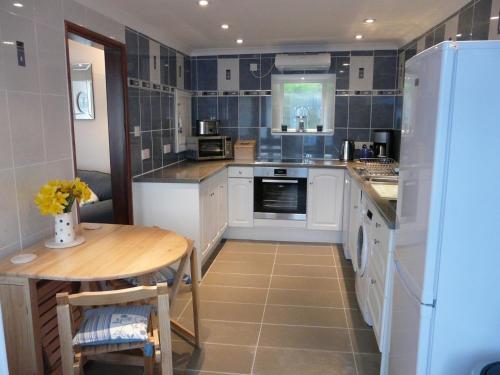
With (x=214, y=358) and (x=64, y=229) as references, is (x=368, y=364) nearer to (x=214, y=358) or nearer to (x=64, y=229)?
(x=214, y=358)

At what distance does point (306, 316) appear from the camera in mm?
2955

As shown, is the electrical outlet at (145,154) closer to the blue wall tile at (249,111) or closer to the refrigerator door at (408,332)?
the blue wall tile at (249,111)

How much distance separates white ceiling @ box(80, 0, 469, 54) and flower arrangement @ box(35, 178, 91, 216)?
52.6 inches

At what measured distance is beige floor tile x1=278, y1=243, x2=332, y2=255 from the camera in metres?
4.33

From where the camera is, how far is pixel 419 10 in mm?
3195

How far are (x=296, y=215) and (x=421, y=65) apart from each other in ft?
10.2

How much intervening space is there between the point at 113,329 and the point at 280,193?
299 cm

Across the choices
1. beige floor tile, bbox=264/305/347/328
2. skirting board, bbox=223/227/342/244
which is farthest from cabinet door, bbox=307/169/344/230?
beige floor tile, bbox=264/305/347/328

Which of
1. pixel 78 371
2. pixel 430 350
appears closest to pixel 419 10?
pixel 430 350

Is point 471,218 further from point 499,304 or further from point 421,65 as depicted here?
point 421,65

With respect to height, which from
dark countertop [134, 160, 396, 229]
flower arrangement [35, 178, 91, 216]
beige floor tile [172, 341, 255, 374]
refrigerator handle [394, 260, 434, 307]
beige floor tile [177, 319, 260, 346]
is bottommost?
beige floor tile [172, 341, 255, 374]

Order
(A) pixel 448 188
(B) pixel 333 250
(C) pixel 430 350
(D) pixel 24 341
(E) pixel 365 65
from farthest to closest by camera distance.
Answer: (E) pixel 365 65
(B) pixel 333 250
(D) pixel 24 341
(C) pixel 430 350
(A) pixel 448 188

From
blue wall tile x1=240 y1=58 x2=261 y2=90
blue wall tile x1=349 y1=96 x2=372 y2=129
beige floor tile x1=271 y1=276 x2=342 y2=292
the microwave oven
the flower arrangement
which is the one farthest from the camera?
blue wall tile x1=240 y1=58 x2=261 y2=90

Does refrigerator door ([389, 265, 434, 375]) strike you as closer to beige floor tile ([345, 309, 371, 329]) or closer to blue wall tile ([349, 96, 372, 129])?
beige floor tile ([345, 309, 371, 329])
